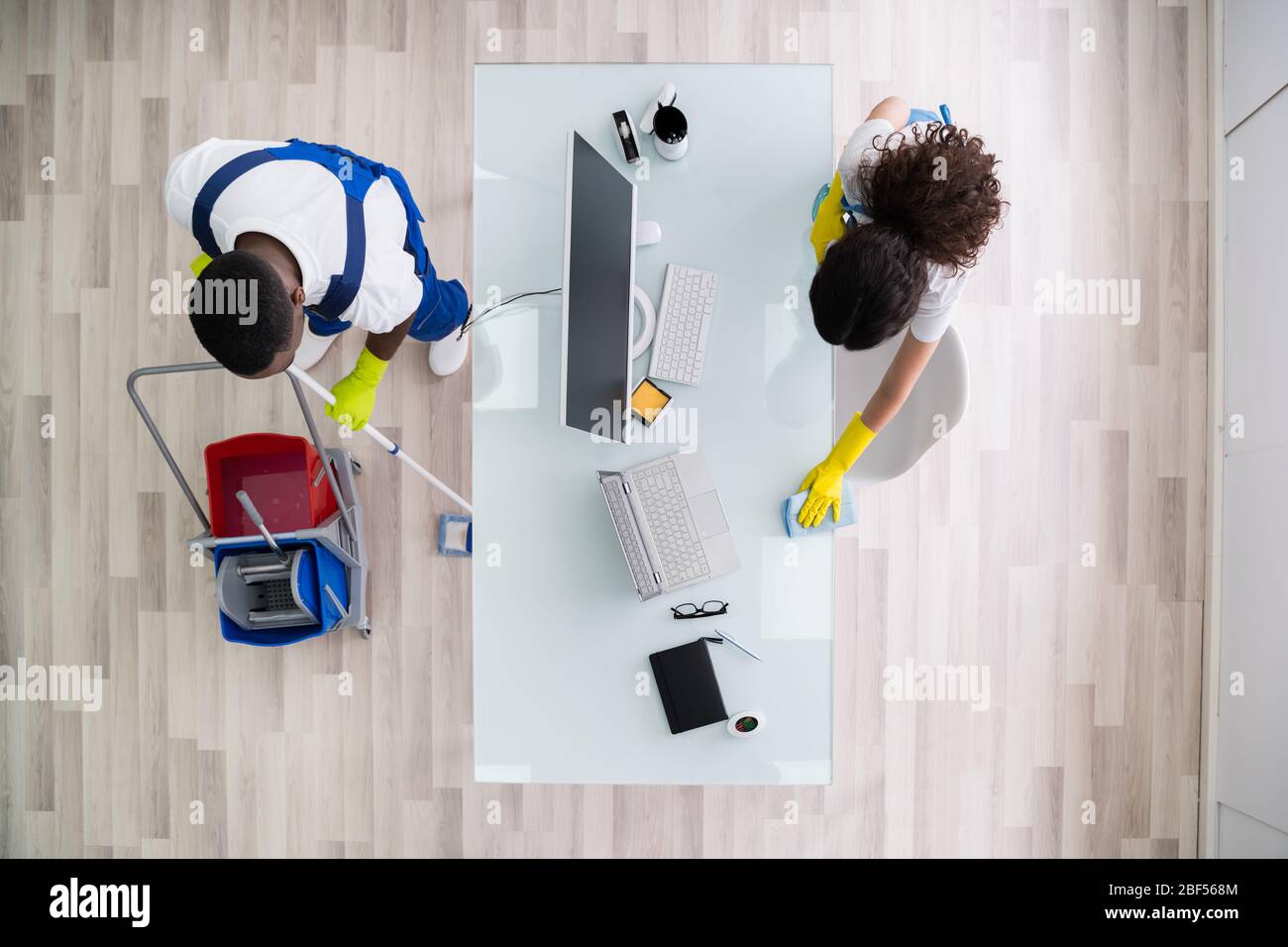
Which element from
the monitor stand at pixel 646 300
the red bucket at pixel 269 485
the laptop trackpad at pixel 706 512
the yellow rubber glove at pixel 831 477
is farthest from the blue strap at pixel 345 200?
the yellow rubber glove at pixel 831 477

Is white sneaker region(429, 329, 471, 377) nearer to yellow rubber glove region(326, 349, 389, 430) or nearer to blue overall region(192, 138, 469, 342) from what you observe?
yellow rubber glove region(326, 349, 389, 430)

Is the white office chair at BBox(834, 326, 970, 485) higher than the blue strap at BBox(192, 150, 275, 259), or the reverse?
the blue strap at BBox(192, 150, 275, 259)

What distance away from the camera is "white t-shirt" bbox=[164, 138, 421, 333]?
4.44 ft

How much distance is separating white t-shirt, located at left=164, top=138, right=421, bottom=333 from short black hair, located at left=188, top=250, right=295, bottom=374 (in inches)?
4.4

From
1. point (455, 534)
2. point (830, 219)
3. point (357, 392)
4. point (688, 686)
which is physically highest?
point (830, 219)

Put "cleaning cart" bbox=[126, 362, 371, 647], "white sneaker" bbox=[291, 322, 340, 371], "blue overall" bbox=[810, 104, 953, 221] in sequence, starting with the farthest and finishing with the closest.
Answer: "white sneaker" bbox=[291, 322, 340, 371] → "cleaning cart" bbox=[126, 362, 371, 647] → "blue overall" bbox=[810, 104, 953, 221]

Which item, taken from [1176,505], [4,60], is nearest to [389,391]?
[4,60]

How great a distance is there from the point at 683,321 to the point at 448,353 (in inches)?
36.9

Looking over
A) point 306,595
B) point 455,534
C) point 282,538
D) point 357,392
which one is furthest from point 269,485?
point 455,534

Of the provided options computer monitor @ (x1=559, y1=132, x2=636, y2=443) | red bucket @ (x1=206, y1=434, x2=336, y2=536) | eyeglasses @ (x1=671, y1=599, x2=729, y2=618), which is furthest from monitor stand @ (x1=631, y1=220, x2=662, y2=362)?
red bucket @ (x1=206, y1=434, x2=336, y2=536)

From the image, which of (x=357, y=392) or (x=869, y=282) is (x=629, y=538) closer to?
(x=869, y=282)

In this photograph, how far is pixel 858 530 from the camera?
239 cm

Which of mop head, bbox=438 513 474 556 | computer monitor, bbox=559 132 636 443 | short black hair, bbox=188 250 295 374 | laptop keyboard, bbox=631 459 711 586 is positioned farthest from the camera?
mop head, bbox=438 513 474 556
